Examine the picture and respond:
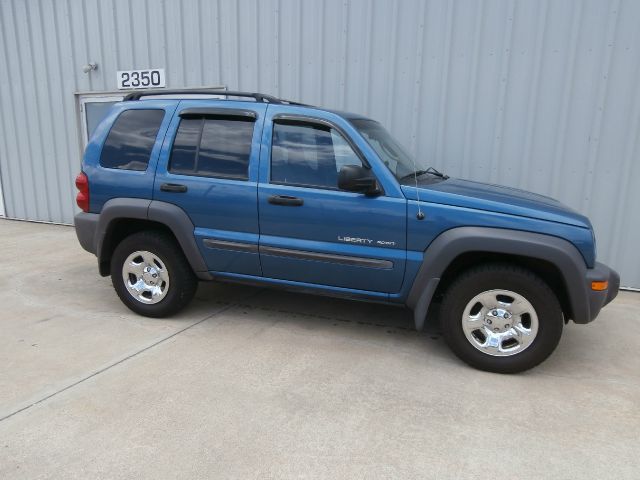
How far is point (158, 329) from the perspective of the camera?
13.3 feet

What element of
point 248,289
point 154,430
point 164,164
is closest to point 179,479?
point 154,430

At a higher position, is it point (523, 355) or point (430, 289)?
point (430, 289)

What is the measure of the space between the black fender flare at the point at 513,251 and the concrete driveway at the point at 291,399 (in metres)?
0.65

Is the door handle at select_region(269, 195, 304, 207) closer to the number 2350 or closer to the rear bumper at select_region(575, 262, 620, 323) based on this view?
the rear bumper at select_region(575, 262, 620, 323)

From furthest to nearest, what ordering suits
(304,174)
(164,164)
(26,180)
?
(26,180) < (164,164) < (304,174)

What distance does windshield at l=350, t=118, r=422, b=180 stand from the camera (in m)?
3.64

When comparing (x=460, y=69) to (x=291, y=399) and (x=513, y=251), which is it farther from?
(x=291, y=399)

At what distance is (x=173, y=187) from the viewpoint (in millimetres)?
3904

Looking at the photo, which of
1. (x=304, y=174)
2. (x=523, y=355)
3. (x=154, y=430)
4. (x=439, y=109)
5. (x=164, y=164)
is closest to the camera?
(x=154, y=430)

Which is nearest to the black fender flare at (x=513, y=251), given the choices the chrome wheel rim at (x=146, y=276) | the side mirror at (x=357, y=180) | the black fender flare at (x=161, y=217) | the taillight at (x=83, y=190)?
the side mirror at (x=357, y=180)

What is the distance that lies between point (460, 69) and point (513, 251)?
321 cm

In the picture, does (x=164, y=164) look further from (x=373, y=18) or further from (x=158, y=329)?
(x=373, y=18)

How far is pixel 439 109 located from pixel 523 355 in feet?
11.3

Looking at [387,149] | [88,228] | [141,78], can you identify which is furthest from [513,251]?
[141,78]
